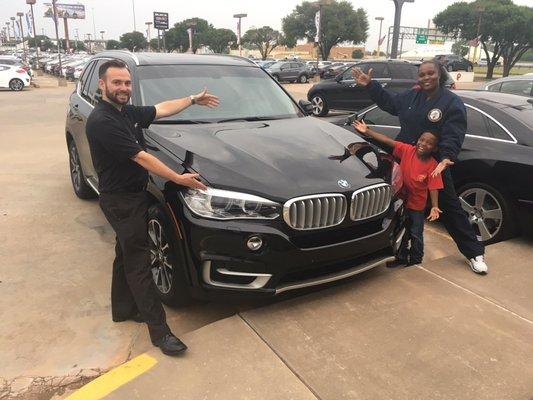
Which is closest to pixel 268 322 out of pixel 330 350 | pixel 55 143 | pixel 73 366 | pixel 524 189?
pixel 330 350

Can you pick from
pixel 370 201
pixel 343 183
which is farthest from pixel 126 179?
pixel 370 201

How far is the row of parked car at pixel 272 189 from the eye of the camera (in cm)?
306

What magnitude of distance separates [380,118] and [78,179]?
3839 millimetres

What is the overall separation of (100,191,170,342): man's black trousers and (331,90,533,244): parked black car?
10.7 feet

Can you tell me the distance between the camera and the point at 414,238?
13.9 ft

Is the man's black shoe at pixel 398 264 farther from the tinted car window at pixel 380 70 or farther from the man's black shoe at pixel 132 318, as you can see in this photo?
the tinted car window at pixel 380 70

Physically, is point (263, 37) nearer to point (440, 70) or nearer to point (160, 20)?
point (160, 20)

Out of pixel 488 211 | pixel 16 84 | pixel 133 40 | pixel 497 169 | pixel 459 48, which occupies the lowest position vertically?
pixel 16 84

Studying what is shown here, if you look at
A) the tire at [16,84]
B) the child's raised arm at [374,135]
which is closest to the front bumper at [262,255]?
the child's raised arm at [374,135]

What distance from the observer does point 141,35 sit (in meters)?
106

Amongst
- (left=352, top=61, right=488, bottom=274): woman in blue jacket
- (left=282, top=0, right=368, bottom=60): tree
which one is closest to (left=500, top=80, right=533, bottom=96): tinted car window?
(left=352, top=61, right=488, bottom=274): woman in blue jacket

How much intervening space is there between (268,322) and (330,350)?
0.48 metres

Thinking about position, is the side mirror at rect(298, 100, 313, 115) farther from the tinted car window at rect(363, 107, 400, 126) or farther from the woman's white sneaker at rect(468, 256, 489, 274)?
the woman's white sneaker at rect(468, 256, 489, 274)

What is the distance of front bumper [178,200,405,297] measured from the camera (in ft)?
9.91
